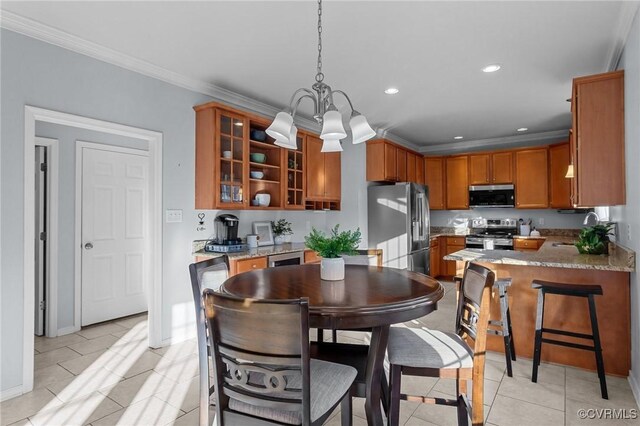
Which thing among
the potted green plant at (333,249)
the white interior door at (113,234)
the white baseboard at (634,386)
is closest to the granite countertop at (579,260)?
the white baseboard at (634,386)

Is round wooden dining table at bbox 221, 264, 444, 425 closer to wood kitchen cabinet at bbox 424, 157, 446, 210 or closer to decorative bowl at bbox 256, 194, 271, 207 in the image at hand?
decorative bowl at bbox 256, 194, 271, 207

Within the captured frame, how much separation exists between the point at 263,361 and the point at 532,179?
5976mm

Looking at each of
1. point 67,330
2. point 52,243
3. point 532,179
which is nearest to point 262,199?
point 52,243

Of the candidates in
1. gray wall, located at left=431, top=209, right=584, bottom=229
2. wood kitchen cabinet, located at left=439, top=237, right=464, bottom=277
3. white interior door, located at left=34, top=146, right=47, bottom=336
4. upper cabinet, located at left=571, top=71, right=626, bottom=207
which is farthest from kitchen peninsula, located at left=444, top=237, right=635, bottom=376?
white interior door, located at left=34, top=146, right=47, bottom=336

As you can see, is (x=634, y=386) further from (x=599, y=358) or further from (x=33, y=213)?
(x=33, y=213)

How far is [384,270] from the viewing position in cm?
233

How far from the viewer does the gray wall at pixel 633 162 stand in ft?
7.39

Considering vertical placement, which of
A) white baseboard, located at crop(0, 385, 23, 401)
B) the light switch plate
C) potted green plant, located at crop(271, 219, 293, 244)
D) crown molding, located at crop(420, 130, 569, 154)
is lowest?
white baseboard, located at crop(0, 385, 23, 401)

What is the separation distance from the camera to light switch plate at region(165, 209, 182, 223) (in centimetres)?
334

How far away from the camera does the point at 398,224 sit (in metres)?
5.38

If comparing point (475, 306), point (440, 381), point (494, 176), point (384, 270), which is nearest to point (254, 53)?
point (384, 270)

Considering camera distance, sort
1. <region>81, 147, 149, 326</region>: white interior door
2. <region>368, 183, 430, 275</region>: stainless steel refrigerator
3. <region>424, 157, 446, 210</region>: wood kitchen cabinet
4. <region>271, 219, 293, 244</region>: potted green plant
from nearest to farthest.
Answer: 1. <region>81, 147, 149, 326</region>: white interior door
2. <region>271, 219, 293, 244</region>: potted green plant
3. <region>368, 183, 430, 275</region>: stainless steel refrigerator
4. <region>424, 157, 446, 210</region>: wood kitchen cabinet

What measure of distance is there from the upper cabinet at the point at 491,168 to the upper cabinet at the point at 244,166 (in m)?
3.09

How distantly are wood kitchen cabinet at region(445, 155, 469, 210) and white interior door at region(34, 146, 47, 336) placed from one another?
19.6 feet
